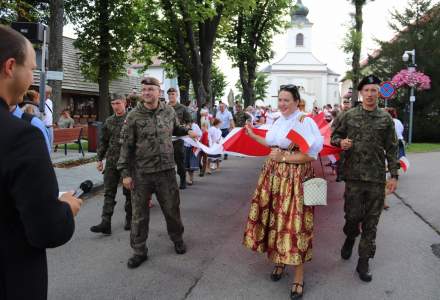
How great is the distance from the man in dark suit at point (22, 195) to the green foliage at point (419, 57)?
88.3 feet

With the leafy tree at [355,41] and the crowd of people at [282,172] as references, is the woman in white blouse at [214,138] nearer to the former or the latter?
the crowd of people at [282,172]

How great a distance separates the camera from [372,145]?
181 inches

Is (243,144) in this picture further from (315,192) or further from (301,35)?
(301,35)

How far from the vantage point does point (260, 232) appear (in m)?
4.48

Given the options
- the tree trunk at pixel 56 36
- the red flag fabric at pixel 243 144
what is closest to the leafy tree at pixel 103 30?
the tree trunk at pixel 56 36

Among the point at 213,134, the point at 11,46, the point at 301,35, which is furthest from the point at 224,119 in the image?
the point at 301,35

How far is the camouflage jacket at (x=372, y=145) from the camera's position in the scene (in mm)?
4586

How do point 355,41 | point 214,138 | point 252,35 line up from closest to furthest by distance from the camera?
1. point 214,138
2. point 355,41
3. point 252,35

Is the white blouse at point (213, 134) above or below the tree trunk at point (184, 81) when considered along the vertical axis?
below

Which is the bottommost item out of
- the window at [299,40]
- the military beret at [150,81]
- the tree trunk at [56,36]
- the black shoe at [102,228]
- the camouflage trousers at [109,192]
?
the black shoe at [102,228]

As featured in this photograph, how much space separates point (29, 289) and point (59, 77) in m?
8.69

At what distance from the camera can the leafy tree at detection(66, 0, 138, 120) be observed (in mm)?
20500

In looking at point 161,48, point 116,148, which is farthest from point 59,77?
point 161,48

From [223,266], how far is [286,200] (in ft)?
4.19
